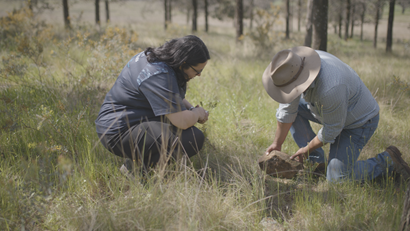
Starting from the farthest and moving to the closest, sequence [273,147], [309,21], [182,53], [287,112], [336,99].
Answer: [309,21] → [273,147] → [287,112] → [182,53] → [336,99]

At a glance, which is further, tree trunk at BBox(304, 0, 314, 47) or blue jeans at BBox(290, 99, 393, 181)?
tree trunk at BBox(304, 0, 314, 47)

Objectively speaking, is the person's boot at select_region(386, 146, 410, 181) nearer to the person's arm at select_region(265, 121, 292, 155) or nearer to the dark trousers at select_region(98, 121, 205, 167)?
the person's arm at select_region(265, 121, 292, 155)

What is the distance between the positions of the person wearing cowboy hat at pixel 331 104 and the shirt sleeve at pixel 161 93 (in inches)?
32.5

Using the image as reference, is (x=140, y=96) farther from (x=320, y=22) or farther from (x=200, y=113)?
(x=320, y=22)

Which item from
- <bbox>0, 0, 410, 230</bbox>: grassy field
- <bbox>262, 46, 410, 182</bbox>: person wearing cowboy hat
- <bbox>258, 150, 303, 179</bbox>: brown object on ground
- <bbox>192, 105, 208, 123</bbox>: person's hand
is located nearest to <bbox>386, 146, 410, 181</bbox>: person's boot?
<bbox>262, 46, 410, 182</bbox>: person wearing cowboy hat

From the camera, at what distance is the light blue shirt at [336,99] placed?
2.17 metres

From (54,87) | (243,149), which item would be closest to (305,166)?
(243,149)

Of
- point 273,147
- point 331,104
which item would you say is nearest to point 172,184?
point 273,147

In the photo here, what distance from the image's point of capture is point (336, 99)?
7.06ft

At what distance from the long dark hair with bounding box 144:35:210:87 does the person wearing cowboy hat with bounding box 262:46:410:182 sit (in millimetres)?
616

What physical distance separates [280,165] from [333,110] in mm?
721

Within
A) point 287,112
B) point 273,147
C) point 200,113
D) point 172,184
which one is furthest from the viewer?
point 273,147

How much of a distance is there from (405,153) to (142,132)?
2.86 metres

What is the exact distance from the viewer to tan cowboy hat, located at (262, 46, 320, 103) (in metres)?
2.15
